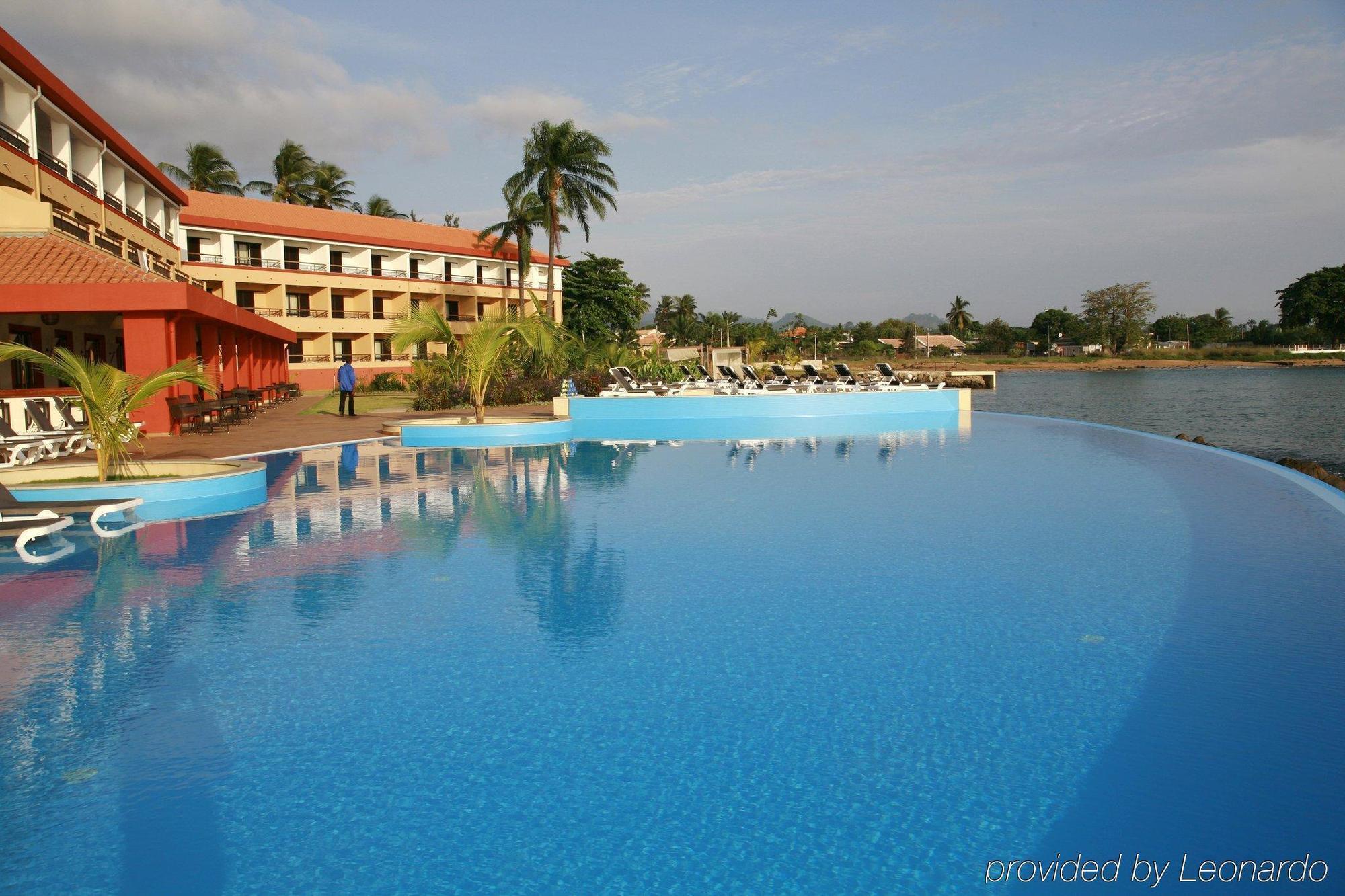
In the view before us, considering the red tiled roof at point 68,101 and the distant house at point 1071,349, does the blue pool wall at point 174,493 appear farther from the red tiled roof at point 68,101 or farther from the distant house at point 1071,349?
the distant house at point 1071,349

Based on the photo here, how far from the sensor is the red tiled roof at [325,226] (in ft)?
123

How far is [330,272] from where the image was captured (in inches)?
1593

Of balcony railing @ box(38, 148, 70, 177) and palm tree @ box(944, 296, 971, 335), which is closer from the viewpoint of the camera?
balcony railing @ box(38, 148, 70, 177)

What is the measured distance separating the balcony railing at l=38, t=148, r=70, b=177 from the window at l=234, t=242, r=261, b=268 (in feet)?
62.1

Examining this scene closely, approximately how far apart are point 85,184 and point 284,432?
9598 mm

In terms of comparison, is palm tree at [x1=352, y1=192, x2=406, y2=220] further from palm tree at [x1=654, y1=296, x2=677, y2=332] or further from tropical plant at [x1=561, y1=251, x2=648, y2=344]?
palm tree at [x1=654, y1=296, x2=677, y2=332]

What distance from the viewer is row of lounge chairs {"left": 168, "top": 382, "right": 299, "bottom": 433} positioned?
15.7m

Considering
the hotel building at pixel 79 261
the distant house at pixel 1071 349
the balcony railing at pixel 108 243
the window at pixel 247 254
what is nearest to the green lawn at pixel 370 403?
the hotel building at pixel 79 261

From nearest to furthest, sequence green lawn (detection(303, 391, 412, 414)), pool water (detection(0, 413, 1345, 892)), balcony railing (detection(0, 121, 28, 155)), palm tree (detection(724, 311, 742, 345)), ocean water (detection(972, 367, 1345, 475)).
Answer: pool water (detection(0, 413, 1345, 892))
balcony railing (detection(0, 121, 28, 155))
green lawn (detection(303, 391, 412, 414))
ocean water (detection(972, 367, 1345, 475))
palm tree (detection(724, 311, 742, 345))

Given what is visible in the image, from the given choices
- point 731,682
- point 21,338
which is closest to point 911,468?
point 731,682

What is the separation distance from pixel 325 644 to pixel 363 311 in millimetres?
39186

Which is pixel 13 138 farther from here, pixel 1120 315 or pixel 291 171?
pixel 1120 315

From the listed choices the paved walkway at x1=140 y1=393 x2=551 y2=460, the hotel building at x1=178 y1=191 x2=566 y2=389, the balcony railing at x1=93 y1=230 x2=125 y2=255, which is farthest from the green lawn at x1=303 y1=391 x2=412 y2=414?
the balcony railing at x1=93 y1=230 x2=125 y2=255

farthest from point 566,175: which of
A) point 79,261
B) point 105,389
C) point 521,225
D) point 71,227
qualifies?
point 105,389
